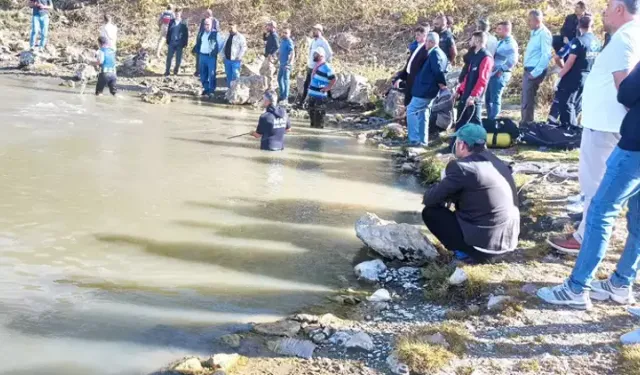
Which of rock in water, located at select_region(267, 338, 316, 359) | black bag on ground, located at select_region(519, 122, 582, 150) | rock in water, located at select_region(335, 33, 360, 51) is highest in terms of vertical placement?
rock in water, located at select_region(335, 33, 360, 51)

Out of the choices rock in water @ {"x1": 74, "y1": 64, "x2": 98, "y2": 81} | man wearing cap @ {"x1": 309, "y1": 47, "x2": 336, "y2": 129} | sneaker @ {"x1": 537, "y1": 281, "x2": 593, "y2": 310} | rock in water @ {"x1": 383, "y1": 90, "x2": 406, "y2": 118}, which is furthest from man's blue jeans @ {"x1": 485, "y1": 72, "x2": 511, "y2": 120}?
rock in water @ {"x1": 74, "y1": 64, "x2": 98, "y2": 81}

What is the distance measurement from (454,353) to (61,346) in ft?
8.19

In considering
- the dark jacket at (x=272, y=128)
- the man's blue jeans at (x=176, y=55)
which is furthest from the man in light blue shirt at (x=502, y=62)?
the man's blue jeans at (x=176, y=55)

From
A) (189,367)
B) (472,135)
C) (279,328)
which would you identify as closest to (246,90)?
(472,135)

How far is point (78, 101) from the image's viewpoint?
14219 mm

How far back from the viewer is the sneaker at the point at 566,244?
5.52 meters

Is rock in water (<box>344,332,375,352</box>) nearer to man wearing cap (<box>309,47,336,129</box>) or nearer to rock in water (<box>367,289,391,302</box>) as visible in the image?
rock in water (<box>367,289,391,302</box>)

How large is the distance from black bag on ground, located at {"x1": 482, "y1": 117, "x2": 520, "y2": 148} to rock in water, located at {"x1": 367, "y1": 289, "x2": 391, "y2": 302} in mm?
5309

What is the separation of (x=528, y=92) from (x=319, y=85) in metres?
4.47

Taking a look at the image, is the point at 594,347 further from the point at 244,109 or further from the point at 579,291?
the point at 244,109

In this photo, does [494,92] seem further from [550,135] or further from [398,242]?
[398,242]

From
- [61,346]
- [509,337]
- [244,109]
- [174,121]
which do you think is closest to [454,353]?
[509,337]

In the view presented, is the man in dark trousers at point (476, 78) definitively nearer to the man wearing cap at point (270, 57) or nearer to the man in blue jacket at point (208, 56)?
the man wearing cap at point (270, 57)

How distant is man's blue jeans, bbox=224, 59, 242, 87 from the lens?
16641 mm
